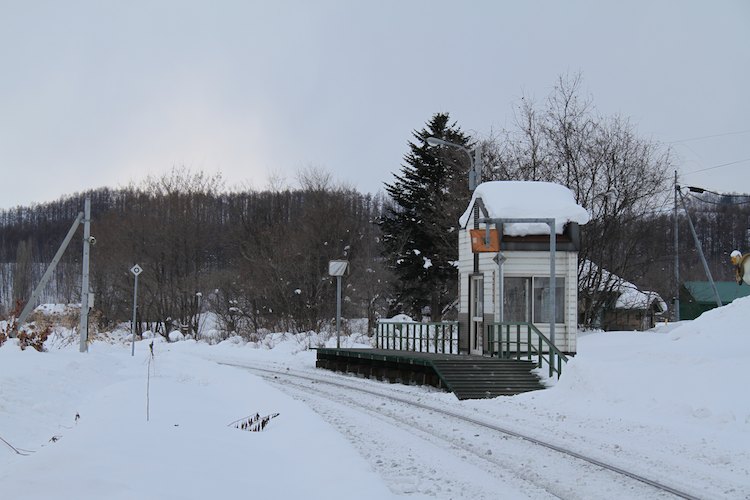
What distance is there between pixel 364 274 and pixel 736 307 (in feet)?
119

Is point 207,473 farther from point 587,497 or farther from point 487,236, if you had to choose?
point 487,236

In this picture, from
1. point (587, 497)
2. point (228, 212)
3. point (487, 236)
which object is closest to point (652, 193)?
point (487, 236)

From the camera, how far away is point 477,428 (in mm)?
12539

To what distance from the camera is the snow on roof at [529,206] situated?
72.8 ft

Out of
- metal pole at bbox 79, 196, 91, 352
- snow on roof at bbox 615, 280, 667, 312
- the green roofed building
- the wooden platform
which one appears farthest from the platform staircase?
the green roofed building

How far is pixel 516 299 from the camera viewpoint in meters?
22.3

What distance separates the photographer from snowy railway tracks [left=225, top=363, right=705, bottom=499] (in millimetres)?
8156

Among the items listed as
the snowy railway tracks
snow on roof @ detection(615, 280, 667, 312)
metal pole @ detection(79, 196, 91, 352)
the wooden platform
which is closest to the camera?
the snowy railway tracks

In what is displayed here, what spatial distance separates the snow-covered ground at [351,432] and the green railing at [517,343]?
2367 mm

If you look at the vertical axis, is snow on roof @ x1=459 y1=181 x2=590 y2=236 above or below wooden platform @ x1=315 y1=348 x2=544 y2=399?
above

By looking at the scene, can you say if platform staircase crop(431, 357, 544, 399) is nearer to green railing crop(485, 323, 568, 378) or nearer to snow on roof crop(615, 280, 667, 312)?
green railing crop(485, 323, 568, 378)

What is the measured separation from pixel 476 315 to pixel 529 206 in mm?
3697

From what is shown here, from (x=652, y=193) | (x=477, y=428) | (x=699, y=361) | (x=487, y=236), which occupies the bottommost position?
(x=477, y=428)

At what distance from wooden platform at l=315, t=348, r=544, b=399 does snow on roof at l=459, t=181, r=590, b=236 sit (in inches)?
176
